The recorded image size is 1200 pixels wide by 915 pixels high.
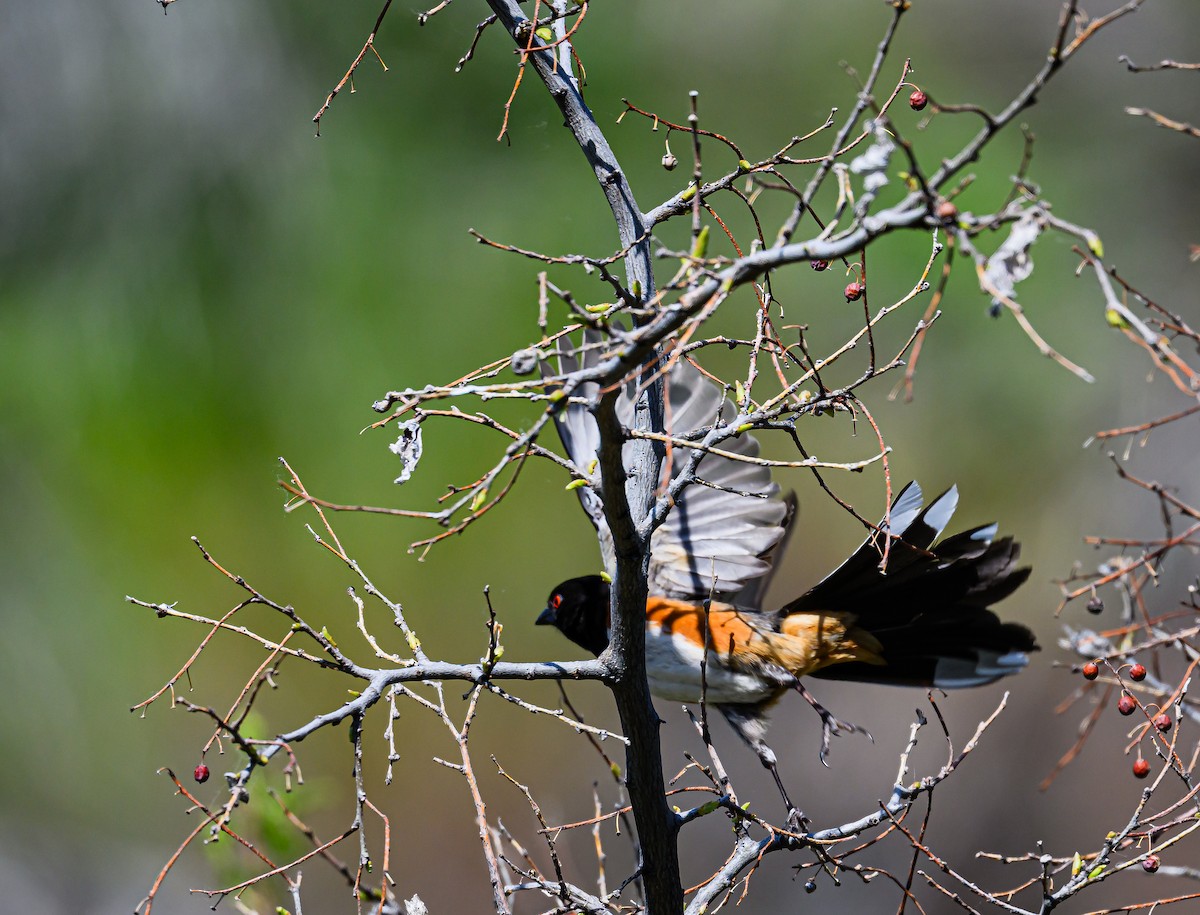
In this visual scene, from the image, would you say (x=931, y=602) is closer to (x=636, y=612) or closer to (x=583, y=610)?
(x=583, y=610)

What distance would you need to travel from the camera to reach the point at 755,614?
238cm

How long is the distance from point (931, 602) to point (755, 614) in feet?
1.36

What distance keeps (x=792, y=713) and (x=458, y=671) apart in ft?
11.8

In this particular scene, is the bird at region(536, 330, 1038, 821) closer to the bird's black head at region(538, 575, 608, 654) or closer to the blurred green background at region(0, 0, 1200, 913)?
the bird's black head at region(538, 575, 608, 654)

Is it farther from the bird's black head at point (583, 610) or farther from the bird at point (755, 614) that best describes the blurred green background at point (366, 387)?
the bird's black head at point (583, 610)

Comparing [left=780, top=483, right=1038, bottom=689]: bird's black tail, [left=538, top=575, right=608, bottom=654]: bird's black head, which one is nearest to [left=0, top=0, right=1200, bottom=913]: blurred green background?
[left=538, top=575, right=608, bottom=654]: bird's black head

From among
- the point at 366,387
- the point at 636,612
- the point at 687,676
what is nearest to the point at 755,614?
the point at 687,676

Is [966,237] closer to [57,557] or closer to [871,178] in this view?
[871,178]

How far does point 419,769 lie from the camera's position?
14.4 ft

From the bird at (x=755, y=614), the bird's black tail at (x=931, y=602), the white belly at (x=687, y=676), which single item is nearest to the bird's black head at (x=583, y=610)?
the bird at (x=755, y=614)

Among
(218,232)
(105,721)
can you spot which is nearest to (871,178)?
(218,232)

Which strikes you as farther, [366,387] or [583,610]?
[366,387]

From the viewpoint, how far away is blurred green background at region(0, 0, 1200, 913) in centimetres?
339

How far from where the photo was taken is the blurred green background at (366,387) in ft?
11.1
